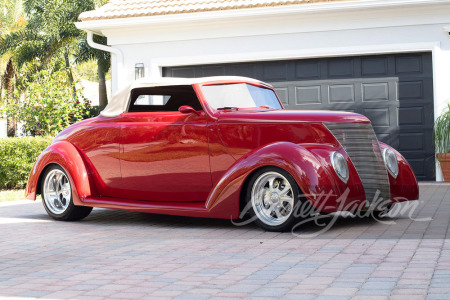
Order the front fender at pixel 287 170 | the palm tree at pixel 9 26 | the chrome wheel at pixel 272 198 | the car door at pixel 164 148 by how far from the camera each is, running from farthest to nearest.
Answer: the palm tree at pixel 9 26
the car door at pixel 164 148
the chrome wheel at pixel 272 198
the front fender at pixel 287 170

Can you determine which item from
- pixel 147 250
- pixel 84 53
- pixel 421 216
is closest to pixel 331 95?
pixel 421 216

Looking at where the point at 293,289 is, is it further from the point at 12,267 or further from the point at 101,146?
the point at 101,146

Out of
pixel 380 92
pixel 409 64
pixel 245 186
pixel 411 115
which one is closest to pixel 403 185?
pixel 245 186

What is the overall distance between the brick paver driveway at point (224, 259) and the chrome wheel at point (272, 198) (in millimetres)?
197

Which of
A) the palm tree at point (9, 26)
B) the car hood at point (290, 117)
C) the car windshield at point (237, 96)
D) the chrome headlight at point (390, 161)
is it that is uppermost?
the palm tree at point (9, 26)

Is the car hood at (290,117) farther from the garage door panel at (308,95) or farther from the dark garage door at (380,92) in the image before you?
the garage door panel at (308,95)

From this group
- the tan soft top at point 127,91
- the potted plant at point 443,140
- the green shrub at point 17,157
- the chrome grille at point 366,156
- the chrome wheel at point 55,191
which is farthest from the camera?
the green shrub at point 17,157

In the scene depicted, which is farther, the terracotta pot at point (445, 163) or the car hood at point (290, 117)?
the terracotta pot at point (445, 163)

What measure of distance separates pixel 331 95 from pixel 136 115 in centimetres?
608

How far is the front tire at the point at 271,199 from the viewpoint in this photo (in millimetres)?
6586

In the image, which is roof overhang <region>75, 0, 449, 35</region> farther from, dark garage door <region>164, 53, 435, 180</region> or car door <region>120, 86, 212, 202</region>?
Result: car door <region>120, 86, 212, 202</region>

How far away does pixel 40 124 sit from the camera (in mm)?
18031

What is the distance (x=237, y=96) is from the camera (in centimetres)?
772

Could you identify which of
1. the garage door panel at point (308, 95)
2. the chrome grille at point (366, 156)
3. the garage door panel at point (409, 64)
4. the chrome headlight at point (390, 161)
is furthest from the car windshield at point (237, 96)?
the garage door panel at point (409, 64)
